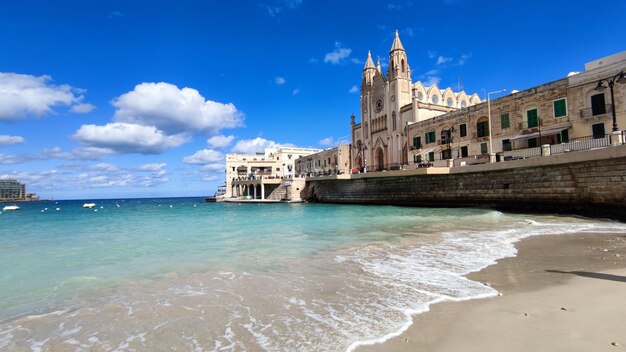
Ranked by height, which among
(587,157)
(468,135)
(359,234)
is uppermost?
(468,135)

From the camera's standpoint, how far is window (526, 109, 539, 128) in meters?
25.2

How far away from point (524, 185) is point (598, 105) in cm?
729

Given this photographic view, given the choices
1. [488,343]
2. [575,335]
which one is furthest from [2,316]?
[575,335]

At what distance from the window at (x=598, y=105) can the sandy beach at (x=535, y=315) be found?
19.9 metres

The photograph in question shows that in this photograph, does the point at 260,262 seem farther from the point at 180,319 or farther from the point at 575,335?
the point at 575,335

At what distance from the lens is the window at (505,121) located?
2718cm

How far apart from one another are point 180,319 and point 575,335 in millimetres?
4512

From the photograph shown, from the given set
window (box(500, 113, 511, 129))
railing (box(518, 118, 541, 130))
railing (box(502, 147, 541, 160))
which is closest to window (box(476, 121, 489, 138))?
window (box(500, 113, 511, 129))

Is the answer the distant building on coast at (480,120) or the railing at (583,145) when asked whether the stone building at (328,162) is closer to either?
the distant building on coast at (480,120)

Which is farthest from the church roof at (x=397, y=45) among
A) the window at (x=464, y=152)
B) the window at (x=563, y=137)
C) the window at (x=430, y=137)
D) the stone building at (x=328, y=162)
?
the window at (x=563, y=137)

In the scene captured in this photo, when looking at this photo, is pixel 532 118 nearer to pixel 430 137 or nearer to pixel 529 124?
pixel 529 124

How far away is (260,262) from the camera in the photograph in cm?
838

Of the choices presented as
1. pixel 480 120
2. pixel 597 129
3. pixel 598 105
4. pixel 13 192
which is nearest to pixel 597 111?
pixel 598 105

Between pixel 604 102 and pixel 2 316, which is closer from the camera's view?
pixel 2 316
